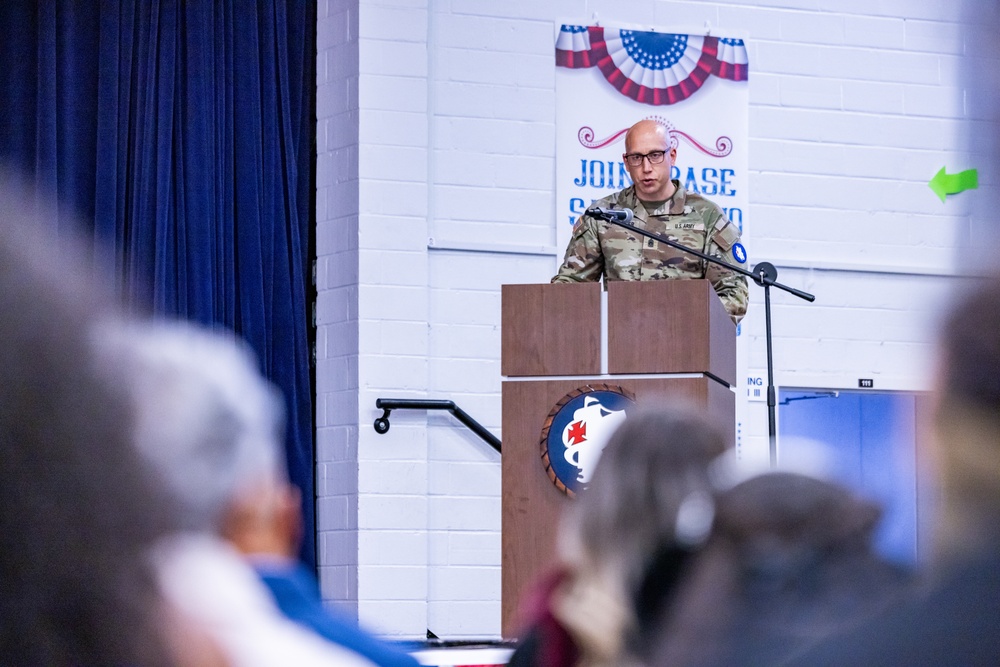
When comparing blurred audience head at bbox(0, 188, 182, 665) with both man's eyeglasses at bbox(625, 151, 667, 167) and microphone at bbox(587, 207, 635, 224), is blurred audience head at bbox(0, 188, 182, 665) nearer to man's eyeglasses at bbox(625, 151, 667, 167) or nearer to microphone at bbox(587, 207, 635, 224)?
microphone at bbox(587, 207, 635, 224)

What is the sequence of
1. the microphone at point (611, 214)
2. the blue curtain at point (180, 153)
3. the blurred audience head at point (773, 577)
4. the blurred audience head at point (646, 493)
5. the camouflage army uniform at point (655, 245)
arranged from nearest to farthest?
the blurred audience head at point (773, 577) → the blurred audience head at point (646, 493) → the microphone at point (611, 214) → the camouflage army uniform at point (655, 245) → the blue curtain at point (180, 153)

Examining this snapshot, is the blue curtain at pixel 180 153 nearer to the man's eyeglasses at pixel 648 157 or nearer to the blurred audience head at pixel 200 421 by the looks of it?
the man's eyeglasses at pixel 648 157

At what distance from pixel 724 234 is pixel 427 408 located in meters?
1.52

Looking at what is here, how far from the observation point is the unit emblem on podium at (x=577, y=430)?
3.12m

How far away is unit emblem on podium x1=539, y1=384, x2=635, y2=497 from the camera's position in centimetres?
312

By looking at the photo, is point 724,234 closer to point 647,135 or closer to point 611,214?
point 647,135

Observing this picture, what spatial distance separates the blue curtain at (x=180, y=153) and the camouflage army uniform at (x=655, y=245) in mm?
1538

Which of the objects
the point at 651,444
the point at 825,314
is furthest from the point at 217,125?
the point at 651,444

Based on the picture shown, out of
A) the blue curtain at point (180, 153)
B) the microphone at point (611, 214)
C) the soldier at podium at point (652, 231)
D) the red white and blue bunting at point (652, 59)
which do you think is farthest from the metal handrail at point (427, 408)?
the microphone at point (611, 214)

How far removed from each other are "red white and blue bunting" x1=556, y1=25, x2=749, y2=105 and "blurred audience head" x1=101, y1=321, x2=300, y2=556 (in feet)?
15.8

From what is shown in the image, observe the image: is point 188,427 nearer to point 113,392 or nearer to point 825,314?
point 113,392

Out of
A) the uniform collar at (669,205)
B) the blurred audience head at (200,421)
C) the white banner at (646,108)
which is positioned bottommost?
the blurred audience head at (200,421)

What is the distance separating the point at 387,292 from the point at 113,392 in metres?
4.41

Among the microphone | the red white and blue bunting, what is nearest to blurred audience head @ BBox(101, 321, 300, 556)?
the microphone
